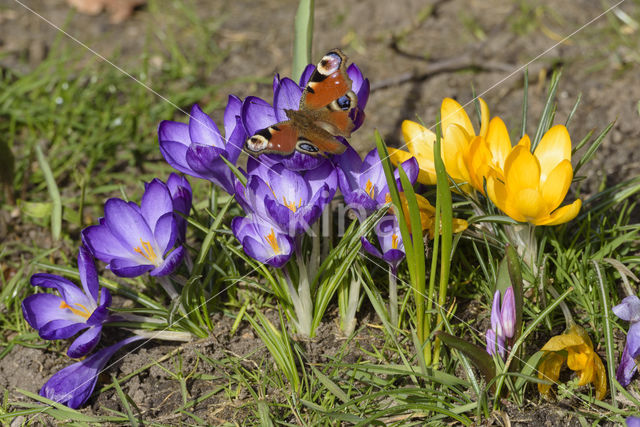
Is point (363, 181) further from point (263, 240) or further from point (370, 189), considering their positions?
point (263, 240)

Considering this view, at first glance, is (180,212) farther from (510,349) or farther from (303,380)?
(510,349)

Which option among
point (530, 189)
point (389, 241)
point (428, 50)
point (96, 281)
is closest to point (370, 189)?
point (389, 241)

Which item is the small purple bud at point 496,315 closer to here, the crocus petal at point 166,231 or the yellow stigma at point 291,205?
the yellow stigma at point 291,205

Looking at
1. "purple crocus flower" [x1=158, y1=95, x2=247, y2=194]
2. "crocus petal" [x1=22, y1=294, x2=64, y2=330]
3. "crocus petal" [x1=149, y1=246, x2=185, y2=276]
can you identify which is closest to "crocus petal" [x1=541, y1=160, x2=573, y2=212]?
"purple crocus flower" [x1=158, y1=95, x2=247, y2=194]

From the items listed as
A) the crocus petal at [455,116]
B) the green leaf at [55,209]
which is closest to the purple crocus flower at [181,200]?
the green leaf at [55,209]

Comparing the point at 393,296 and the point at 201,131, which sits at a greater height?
the point at 201,131

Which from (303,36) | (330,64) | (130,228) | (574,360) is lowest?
(574,360)
